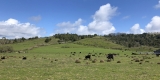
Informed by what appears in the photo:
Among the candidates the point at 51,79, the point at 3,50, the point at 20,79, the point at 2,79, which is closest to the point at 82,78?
the point at 51,79

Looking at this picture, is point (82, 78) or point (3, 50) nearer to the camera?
point (82, 78)

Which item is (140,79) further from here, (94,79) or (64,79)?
(64,79)

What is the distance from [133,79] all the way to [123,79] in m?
1.02

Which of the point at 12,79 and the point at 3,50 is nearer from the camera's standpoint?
the point at 12,79

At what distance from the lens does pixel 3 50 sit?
9700 cm

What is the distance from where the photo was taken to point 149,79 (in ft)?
59.4

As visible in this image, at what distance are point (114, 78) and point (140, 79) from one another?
8.52 ft

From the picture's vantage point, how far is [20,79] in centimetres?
1806

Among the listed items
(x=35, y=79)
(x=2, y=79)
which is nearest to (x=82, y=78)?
(x=35, y=79)

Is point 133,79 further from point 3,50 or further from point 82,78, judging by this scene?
point 3,50

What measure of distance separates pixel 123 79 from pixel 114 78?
3.32ft

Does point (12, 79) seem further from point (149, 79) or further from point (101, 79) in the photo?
point (149, 79)

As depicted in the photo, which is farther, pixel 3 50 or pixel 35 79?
pixel 3 50

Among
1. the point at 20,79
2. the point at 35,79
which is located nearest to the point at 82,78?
the point at 35,79
